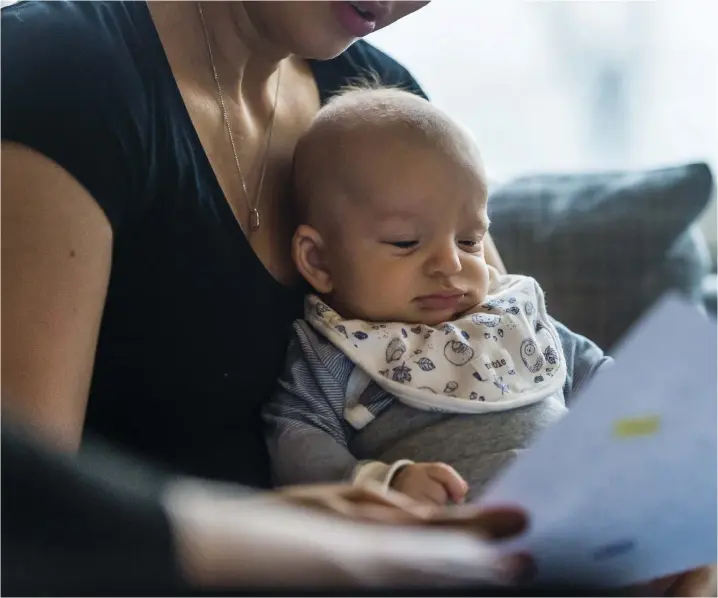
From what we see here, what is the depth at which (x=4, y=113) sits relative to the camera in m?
0.55

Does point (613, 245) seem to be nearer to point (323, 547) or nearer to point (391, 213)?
point (391, 213)

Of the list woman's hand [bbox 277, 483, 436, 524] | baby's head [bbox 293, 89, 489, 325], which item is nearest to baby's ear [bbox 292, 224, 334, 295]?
baby's head [bbox 293, 89, 489, 325]

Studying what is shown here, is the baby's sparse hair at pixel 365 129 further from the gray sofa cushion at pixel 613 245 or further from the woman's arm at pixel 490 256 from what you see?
the gray sofa cushion at pixel 613 245

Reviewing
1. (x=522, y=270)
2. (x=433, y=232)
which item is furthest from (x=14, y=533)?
(x=522, y=270)

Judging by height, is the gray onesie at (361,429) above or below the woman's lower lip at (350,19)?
below

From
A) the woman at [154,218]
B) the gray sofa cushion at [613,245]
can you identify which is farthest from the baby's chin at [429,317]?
the gray sofa cushion at [613,245]

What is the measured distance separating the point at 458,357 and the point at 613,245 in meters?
0.88

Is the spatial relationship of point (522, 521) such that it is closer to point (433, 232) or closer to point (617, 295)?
point (433, 232)

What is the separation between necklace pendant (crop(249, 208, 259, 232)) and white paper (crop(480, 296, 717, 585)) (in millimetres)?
413

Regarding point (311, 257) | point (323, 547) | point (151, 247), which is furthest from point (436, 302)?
point (323, 547)

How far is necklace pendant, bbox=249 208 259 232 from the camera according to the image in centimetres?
75

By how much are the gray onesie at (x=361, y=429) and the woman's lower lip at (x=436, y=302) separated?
0.09 m

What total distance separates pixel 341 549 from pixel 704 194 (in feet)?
4.29

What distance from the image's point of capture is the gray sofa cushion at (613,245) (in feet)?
4.84
